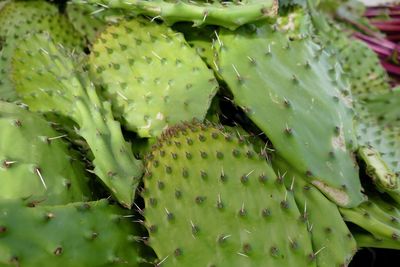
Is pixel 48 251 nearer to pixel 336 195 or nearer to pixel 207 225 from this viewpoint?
pixel 207 225

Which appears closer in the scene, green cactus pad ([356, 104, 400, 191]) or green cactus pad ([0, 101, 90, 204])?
green cactus pad ([0, 101, 90, 204])

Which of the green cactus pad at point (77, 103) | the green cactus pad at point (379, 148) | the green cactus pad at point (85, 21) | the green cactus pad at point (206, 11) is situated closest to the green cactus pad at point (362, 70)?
the green cactus pad at point (379, 148)

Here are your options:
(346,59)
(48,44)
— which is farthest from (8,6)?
(346,59)

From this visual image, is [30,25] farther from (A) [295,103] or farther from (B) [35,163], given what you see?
(A) [295,103]

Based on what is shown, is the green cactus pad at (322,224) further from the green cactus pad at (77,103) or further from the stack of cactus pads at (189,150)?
the green cactus pad at (77,103)

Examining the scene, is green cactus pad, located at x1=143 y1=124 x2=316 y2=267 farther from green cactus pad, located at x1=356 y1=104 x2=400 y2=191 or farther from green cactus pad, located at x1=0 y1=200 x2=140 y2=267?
green cactus pad, located at x1=356 y1=104 x2=400 y2=191

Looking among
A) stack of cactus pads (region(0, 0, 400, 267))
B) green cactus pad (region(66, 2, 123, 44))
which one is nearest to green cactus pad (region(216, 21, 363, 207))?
stack of cactus pads (region(0, 0, 400, 267))

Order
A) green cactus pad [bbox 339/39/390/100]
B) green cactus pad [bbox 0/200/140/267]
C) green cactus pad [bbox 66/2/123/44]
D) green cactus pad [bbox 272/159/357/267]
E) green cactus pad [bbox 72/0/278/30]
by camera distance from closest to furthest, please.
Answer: green cactus pad [bbox 0/200/140/267], green cactus pad [bbox 272/159/357/267], green cactus pad [bbox 72/0/278/30], green cactus pad [bbox 66/2/123/44], green cactus pad [bbox 339/39/390/100]

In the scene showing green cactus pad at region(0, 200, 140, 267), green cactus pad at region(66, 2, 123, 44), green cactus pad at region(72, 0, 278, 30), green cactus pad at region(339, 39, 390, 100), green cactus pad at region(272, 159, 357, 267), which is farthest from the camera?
green cactus pad at region(339, 39, 390, 100)
